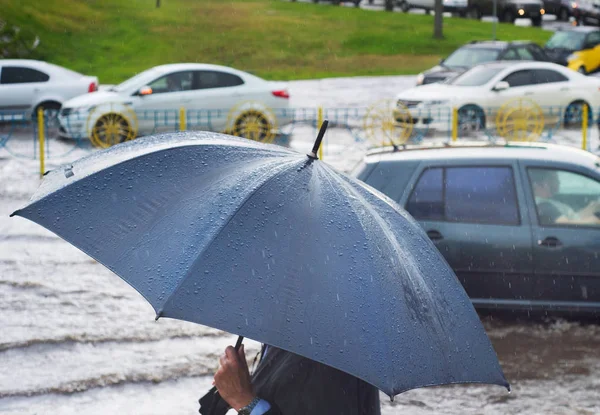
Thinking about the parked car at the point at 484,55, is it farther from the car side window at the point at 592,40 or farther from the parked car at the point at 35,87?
Result: the parked car at the point at 35,87

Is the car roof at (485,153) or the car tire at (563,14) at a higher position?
the car tire at (563,14)

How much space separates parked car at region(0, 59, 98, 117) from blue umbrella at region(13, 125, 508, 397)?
56.6 ft

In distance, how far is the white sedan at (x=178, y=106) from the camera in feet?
58.8

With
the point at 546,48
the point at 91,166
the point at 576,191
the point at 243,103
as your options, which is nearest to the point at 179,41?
the point at 546,48

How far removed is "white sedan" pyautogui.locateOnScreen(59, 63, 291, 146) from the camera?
58.8 feet

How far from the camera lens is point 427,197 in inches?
312

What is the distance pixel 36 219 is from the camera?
135 inches

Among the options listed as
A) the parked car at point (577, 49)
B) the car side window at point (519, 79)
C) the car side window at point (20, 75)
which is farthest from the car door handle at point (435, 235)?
the parked car at point (577, 49)

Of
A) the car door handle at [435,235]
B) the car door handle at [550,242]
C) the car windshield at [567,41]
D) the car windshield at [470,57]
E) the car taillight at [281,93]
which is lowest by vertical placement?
the car door handle at [550,242]

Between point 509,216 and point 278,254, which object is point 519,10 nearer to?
point 509,216

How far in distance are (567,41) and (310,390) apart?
2863 centimetres

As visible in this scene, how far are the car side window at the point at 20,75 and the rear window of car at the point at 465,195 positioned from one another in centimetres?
1418

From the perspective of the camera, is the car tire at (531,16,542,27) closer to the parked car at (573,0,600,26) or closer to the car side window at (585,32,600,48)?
the parked car at (573,0,600,26)

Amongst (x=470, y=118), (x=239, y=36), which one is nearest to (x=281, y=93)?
(x=470, y=118)
